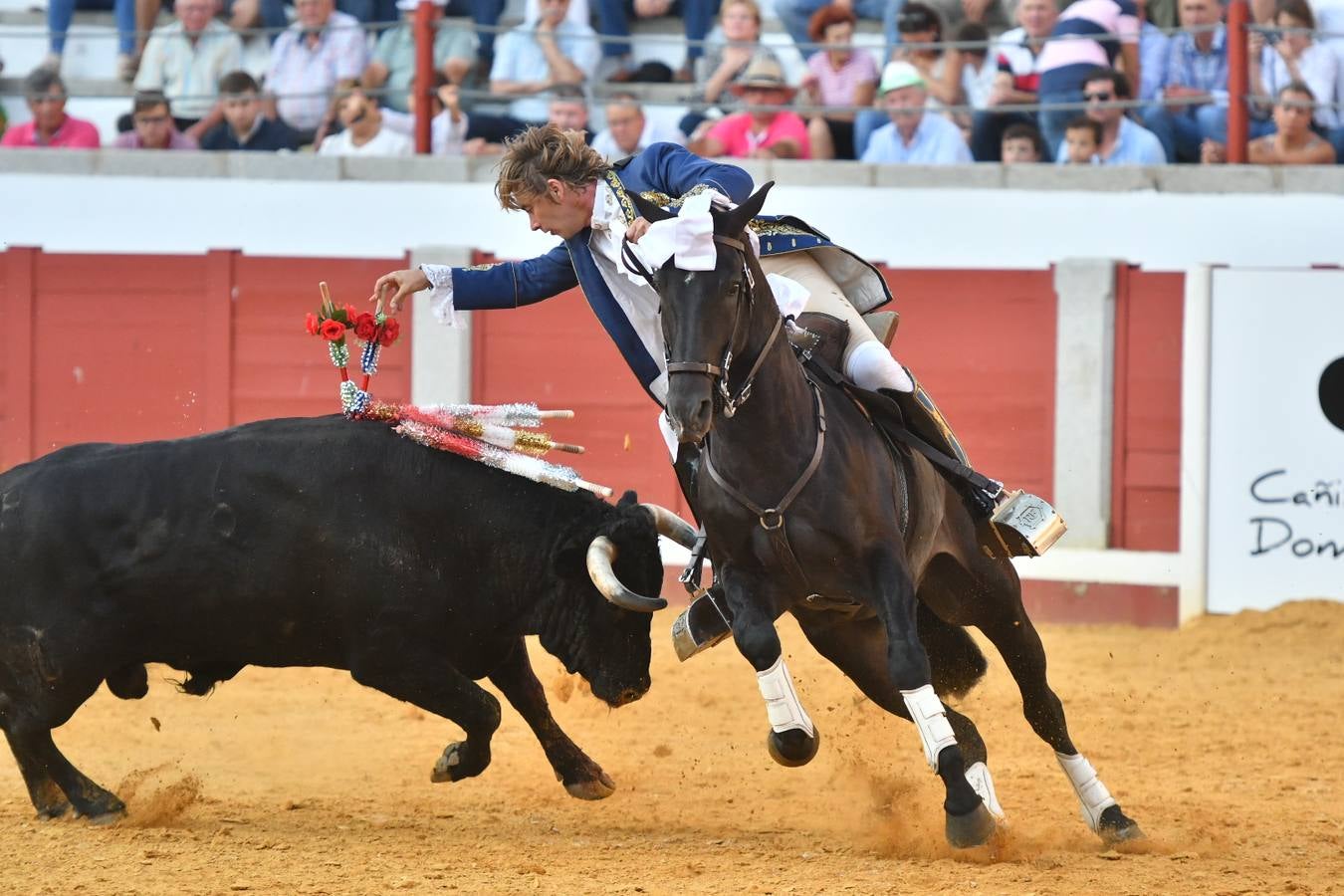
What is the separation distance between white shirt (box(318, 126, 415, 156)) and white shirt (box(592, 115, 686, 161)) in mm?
979

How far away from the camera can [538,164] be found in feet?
15.0

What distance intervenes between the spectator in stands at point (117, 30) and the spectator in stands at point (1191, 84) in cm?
547

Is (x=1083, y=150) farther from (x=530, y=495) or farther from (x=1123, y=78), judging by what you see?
(x=530, y=495)

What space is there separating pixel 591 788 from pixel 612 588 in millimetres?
696

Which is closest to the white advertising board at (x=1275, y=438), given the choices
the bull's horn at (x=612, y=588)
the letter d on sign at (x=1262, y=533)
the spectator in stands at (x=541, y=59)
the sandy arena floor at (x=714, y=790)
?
the letter d on sign at (x=1262, y=533)

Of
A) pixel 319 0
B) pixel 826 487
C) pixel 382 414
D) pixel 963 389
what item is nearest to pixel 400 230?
pixel 319 0

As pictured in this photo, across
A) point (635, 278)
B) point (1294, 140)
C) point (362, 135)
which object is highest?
point (362, 135)

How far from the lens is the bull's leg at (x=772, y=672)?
4.27 m

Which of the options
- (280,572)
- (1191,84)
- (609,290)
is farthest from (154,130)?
(609,290)

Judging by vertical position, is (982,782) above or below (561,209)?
below

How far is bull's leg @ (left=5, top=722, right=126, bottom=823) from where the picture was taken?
4.97 m

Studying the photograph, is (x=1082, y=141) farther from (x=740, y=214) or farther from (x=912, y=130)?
(x=740, y=214)

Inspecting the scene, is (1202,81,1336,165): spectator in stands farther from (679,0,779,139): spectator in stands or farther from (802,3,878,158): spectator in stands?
(679,0,779,139): spectator in stands

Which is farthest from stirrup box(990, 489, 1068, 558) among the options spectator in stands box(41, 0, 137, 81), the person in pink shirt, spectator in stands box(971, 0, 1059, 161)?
spectator in stands box(41, 0, 137, 81)
